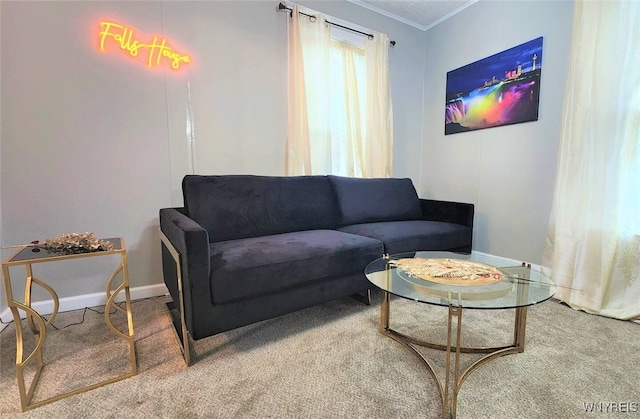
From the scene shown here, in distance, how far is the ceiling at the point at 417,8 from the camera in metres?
2.79

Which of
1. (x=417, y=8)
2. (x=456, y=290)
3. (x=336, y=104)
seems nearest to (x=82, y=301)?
(x=456, y=290)

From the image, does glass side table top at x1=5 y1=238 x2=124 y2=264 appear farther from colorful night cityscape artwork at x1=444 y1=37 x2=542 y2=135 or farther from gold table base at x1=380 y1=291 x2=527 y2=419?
colorful night cityscape artwork at x1=444 y1=37 x2=542 y2=135

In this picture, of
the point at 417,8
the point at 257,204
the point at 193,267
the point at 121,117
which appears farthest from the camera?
the point at 417,8

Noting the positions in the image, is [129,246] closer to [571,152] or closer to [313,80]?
[313,80]

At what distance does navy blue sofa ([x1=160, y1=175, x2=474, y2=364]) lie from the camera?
1.33 meters

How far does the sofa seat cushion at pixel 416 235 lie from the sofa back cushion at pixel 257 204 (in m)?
0.29

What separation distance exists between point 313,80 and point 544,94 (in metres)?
1.85

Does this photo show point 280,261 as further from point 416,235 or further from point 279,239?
point 416,235

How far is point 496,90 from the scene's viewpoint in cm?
260

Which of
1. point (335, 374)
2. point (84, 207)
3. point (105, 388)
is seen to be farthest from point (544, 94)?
point (84, 207)

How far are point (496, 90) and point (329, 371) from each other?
2679mm

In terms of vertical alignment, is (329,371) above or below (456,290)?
below

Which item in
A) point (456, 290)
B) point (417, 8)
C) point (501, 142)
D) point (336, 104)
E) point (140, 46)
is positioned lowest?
point (456, 290)

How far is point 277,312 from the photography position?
152cm
